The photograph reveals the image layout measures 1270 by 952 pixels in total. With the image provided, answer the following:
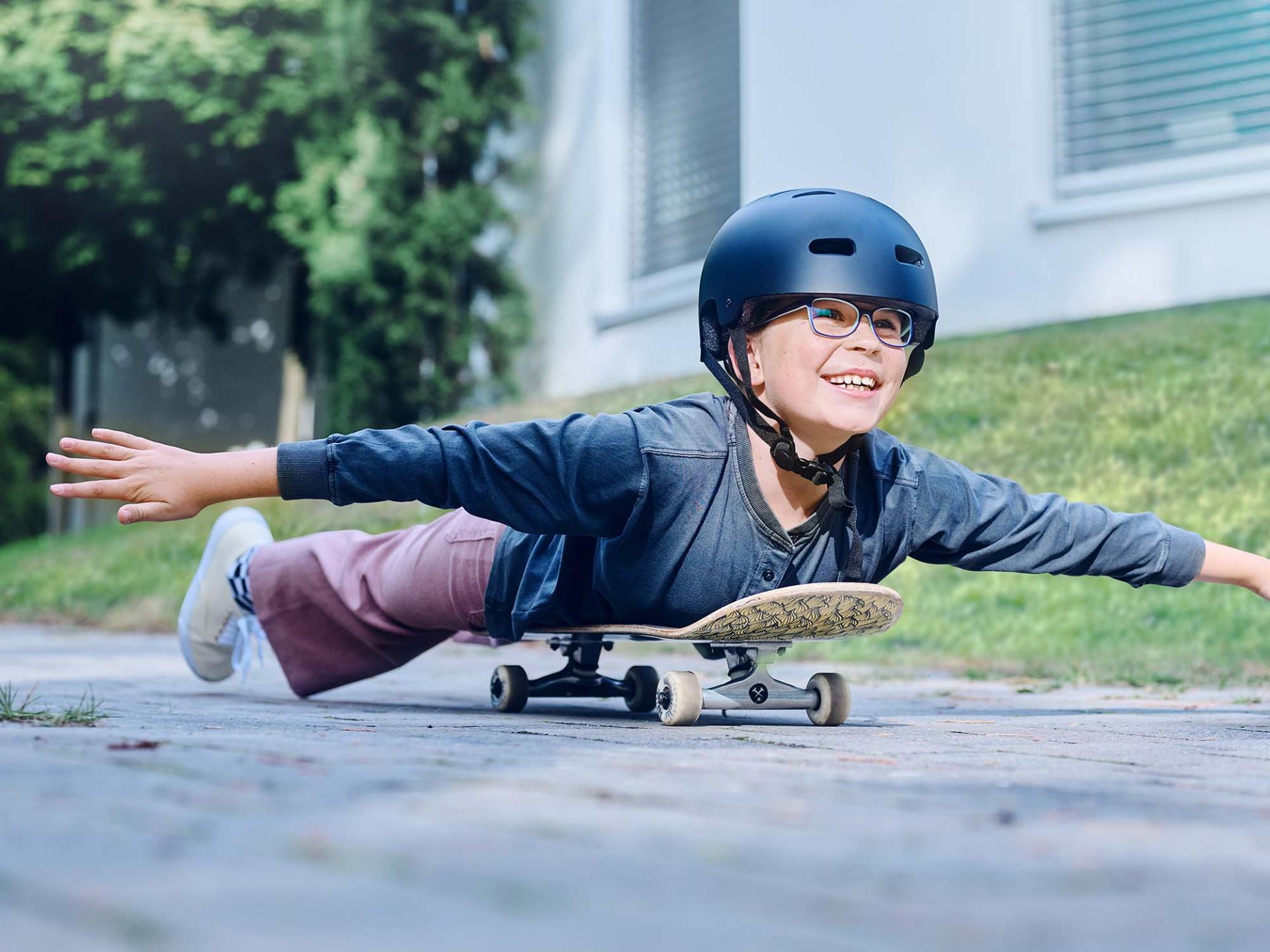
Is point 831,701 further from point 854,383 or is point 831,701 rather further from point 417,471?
point 417,471

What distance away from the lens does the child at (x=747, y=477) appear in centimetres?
326

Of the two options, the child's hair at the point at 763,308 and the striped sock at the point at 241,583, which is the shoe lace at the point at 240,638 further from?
the child's hair at the point at 763,308

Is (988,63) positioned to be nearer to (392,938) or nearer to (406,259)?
(406,259)

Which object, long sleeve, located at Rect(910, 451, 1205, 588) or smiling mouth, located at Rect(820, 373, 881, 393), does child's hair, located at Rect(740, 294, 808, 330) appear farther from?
long sleeve, located at Rect(910, 451, 1205, 588)

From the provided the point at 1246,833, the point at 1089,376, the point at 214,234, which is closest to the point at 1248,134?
the point at 1089,376

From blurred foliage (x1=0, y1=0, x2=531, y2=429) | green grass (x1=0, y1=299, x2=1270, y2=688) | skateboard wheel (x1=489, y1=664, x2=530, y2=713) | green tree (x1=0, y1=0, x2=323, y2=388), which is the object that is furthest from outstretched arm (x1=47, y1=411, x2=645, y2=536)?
green tree (x1=0, y1=0, x2=323, y2=388)

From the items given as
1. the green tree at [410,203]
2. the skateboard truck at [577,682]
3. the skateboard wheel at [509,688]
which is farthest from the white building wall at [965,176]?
the skateboard wheel at [509,688]

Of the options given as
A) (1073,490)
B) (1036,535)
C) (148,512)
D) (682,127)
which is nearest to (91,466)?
(148,512)

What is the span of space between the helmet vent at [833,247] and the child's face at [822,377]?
14cm

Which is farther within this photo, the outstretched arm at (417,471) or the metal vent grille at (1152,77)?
the metal vent grille at (1152,77)

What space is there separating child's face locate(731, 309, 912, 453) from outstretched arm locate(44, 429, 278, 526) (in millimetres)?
1178

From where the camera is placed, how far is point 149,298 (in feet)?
59.8

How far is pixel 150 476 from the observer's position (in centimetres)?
323

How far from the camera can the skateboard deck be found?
3.25 meters
